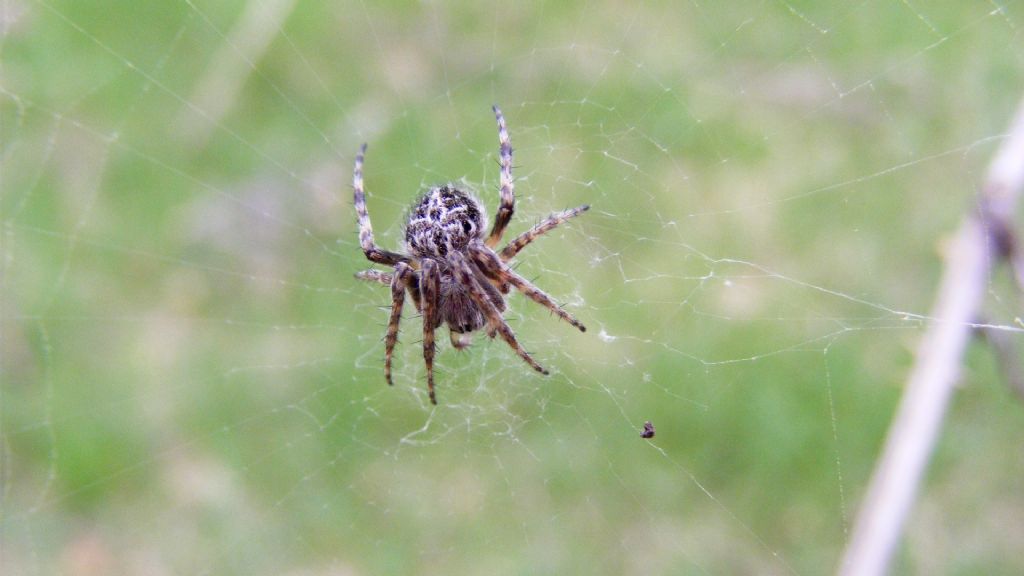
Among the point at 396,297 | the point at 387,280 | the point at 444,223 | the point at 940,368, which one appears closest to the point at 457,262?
the point at 444,223

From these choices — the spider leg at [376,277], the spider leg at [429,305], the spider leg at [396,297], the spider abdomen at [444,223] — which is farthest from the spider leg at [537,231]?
the spider leg at [376,277]

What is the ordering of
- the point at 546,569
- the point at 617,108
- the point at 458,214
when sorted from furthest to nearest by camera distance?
1. the point at 617,108
2. the point at 546,569
3. the point at 458,214

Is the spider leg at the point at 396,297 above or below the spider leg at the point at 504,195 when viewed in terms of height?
below

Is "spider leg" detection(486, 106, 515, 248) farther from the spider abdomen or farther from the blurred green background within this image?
the blurred green background

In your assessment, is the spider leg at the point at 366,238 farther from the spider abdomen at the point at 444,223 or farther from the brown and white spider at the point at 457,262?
the spider abdomen at the point at 444,223

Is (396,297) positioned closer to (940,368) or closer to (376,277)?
(376,277)

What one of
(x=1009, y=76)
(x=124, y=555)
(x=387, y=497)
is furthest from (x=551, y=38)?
(x=124, y=555)

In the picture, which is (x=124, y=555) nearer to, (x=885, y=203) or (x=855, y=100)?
(x=885, y=203)
